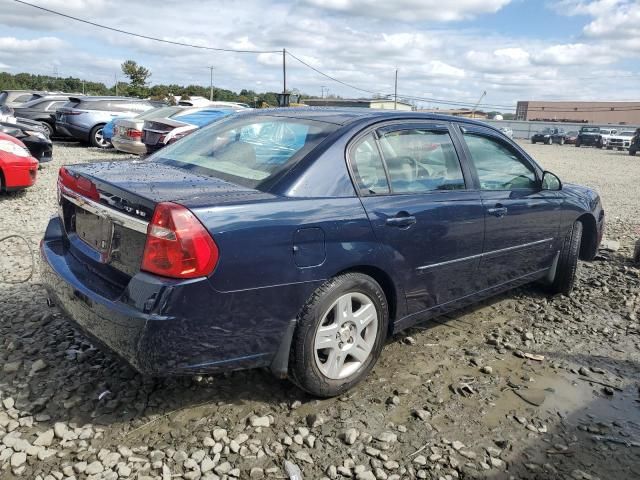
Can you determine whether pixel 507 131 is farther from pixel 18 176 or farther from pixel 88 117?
pixel 18 176

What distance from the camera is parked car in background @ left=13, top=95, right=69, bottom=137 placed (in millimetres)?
16453

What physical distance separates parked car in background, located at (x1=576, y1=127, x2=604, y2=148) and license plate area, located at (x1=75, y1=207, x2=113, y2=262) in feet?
146

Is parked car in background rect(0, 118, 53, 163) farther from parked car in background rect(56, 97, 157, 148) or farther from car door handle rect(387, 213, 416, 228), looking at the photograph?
car door handle rect(387, 213, 416, 228)

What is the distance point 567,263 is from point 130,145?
1001cm

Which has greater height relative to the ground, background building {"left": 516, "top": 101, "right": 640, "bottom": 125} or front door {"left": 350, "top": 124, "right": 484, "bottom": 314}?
background building {"left": 516, "top": 101, "right": 640, "bottom": 125}

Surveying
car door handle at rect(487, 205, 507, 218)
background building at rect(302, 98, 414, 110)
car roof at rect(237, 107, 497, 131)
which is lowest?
car door handle at rect(487, 205, 507, 218)

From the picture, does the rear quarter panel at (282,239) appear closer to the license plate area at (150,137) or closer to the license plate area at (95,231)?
the license plate area at (95,231)

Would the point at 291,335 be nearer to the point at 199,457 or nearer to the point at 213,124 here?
the point at 199,457

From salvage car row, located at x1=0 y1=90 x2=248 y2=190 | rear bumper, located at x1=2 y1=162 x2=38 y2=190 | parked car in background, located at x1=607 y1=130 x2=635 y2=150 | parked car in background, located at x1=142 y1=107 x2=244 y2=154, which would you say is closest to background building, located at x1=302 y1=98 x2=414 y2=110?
salvage car row, located at x1=0 y1=90 x2=248 y2=190

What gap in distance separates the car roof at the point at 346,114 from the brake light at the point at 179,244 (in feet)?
4.01

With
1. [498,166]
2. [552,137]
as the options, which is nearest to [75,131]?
[498,166]

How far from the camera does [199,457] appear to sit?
97.7 inches

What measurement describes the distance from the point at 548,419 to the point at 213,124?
2.83 metres

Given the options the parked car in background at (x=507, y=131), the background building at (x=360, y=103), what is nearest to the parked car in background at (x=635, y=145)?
the parked car in background at (x=507, y=131)
